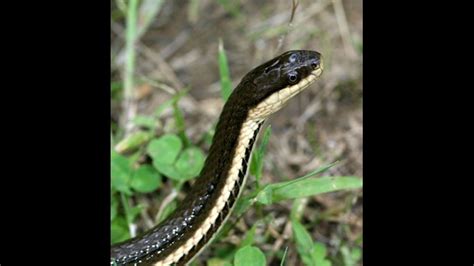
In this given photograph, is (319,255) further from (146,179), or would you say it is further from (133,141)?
(133,141)

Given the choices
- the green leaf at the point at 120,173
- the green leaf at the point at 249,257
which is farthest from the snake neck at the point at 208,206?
the green leaf at the point at 120,173

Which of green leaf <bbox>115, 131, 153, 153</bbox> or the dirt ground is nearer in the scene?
green leaf <bbox>115, 131, 153, 153</bbox>

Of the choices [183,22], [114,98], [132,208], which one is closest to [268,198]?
[132,208]

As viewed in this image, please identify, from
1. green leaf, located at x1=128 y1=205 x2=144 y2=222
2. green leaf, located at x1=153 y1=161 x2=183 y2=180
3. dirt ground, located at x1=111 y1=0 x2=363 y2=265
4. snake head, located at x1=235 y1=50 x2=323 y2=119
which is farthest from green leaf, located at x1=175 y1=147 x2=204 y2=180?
snake head, located at x1=235 y1=50 x2=323 y2=119

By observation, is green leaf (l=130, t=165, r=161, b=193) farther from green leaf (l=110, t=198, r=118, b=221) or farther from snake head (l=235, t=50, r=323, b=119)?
snake head (l=235, t=50, r=323, b=119)

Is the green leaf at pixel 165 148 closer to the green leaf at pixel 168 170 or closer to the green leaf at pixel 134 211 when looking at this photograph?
the green leaf at pixel 168 170
